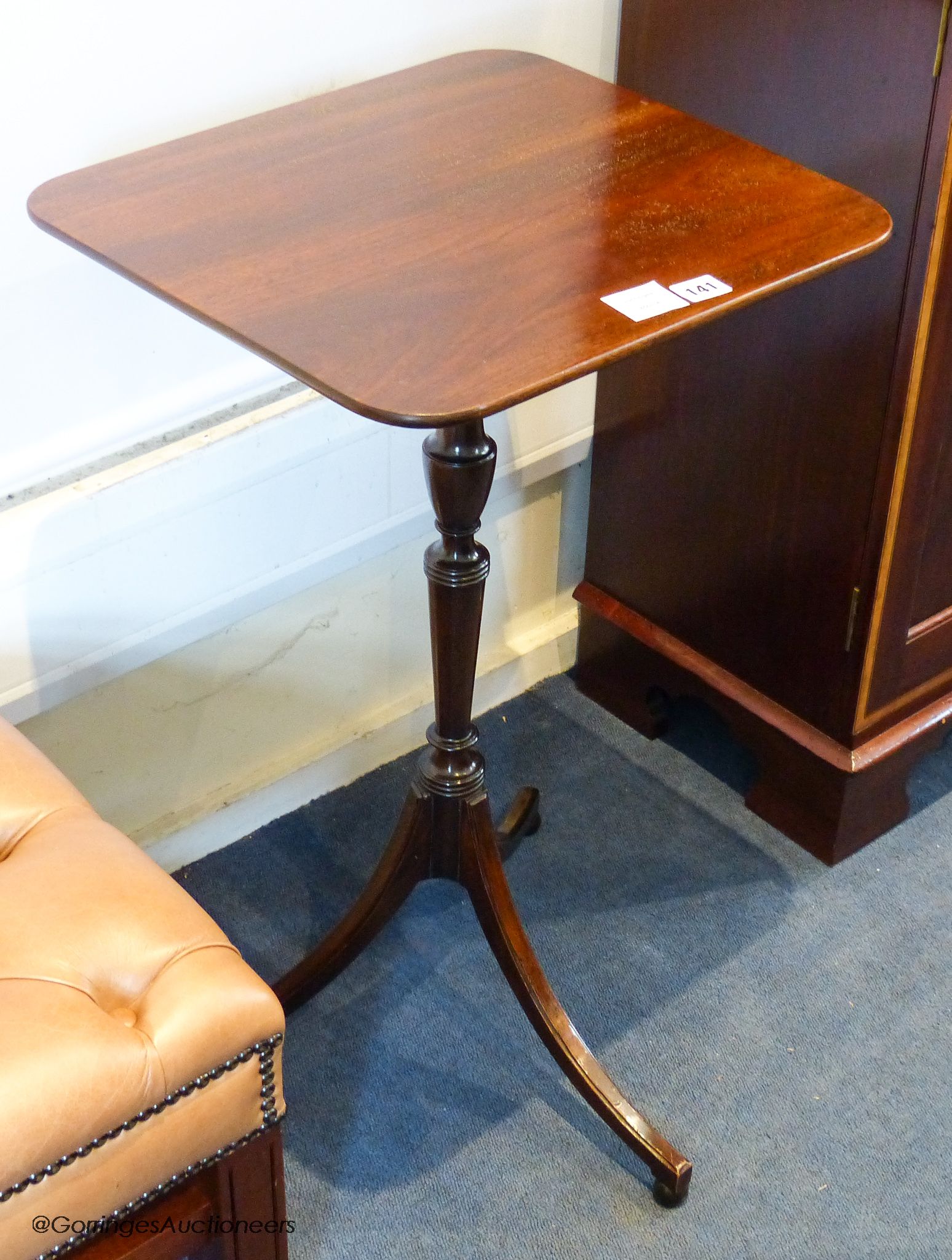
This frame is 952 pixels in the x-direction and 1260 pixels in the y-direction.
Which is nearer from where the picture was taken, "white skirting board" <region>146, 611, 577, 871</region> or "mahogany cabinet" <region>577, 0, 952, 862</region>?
"mahogany cabinet" <region>577, 0, 952, 862</region>

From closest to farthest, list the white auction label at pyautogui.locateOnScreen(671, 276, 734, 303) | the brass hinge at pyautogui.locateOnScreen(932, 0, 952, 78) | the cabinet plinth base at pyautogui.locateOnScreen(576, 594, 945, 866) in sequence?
the white auction label at pyautogui.locateOnScreen(671, 276, 734, 303), the brass hinge at pyautogui.locateOnScreen(932, 0, 952, 78), the cabinet plinth base at pyautogui.locateOnScreen(576, 594, 945, 866)

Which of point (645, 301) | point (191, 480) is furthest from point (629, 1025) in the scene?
point (645, 301)

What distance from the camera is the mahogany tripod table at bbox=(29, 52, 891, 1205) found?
3.24ft

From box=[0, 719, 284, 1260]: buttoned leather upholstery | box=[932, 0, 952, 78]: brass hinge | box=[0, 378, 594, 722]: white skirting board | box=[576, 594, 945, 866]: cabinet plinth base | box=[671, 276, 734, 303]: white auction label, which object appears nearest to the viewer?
box=[0, 719, 284, 1260]: buttoned leather upholstery

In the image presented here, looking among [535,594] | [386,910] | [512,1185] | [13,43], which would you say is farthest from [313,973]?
[13,43]

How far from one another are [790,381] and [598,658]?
0.57 m

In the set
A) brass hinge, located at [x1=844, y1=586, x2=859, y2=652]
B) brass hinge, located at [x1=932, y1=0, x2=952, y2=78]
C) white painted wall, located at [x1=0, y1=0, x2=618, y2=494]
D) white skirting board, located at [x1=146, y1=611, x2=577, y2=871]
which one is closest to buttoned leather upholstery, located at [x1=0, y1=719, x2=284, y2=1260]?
white painted wall, located at [x1=0, y1=0, x2=618, y2=494]

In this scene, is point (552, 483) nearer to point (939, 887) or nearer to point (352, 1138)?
point (939, 887)

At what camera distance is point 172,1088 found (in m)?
0.97

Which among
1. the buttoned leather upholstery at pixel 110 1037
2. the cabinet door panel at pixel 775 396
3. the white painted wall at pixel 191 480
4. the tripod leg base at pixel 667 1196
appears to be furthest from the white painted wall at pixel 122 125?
the tripod leg base at pixel 667 1196

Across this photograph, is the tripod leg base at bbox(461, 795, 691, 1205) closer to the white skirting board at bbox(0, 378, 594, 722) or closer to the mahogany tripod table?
the mahogany tripod table

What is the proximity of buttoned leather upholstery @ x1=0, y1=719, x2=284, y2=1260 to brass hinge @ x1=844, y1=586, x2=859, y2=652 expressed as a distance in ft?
2.70

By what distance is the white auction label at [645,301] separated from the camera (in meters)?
1.01

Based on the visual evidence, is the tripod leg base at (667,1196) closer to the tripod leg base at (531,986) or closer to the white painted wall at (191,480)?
the tripod leg base at (531,986)
